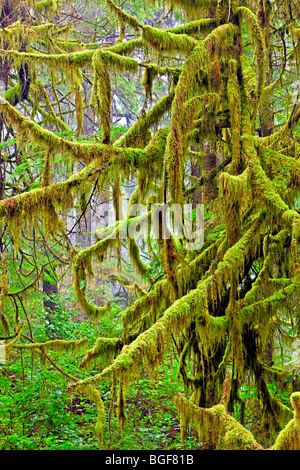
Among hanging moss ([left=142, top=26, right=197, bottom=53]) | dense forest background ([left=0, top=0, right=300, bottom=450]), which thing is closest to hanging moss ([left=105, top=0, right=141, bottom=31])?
dense forest background ([left=0, top=0, right=300, bottom=450])

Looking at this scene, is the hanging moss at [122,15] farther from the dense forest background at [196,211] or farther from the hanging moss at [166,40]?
the hanging moss at [166,40]

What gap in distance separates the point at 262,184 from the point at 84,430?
5.40 m

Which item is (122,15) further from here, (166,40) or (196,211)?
(196,211)

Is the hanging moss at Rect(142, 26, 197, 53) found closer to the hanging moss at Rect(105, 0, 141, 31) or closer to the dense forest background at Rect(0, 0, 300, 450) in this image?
the dense forest background at Rect(0, 0, 300, 450)

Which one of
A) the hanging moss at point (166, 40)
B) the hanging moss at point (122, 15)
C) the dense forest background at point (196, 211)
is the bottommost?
the dense forest background at point (196, 211)

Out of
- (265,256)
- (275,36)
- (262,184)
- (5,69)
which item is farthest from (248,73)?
(5,69)

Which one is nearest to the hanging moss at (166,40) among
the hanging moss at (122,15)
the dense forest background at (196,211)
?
the dense forest background at (196,211)

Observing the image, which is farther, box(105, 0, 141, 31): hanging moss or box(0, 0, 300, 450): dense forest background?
box(105, 0, 141, 31): hanging moss

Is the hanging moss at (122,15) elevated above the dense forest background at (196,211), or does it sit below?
above

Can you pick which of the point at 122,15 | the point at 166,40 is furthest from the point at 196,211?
the point at 122,15

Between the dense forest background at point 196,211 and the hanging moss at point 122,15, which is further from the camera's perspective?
the hanging moss at point 122,15

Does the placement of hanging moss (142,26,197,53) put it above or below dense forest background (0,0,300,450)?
above

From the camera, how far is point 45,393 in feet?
25.9

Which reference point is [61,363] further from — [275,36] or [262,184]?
[275,36]
